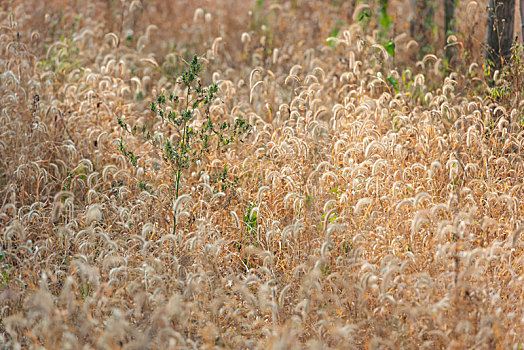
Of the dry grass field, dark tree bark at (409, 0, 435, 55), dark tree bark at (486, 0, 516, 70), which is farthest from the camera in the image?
dark tree bark at (409, 0, 435, 55)

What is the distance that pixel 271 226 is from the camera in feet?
11.6

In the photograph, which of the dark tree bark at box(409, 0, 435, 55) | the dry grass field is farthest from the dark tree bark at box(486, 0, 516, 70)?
the dark tree bark at box(409, 0, 435, 55)

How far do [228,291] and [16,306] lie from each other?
3.62 feet

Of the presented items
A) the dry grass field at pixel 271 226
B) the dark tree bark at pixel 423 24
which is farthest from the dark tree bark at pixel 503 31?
the dark tree bark at pixel 423 24

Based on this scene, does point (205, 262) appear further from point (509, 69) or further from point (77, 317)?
point (509, 69)

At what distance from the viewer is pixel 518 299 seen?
3084 mm

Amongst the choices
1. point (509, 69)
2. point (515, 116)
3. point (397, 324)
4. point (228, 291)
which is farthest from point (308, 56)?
point (397, 324)

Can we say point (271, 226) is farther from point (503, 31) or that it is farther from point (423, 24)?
point (423, 24)

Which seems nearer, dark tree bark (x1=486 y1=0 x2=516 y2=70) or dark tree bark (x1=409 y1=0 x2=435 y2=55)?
dark tree bark (x1=486 y1=0 x2=516 y2=70)

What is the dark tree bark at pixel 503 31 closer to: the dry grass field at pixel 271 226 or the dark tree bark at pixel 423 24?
the dry grass field at pixel 271 226

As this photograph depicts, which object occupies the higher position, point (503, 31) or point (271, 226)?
point (503, 31)

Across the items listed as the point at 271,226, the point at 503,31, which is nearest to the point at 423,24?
the point at 503,31

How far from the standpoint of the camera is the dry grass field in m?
2.74

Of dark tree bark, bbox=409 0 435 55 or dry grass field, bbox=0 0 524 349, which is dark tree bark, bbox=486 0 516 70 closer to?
dry grass field, bbox=0 0 524 349
